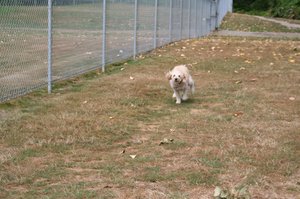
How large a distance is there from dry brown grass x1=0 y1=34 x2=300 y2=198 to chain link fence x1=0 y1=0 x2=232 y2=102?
0.33 m

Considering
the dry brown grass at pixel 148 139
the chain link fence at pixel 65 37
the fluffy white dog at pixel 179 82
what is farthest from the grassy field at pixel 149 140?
the chain link fence at pixel 65 37

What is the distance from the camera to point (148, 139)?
5633 millimetres

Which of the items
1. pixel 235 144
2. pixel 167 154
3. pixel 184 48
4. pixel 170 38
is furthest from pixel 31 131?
pixel 170 38

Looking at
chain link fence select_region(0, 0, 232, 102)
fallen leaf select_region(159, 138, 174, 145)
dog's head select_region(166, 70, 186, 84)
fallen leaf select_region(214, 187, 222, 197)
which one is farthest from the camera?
dog's head select_region(166, 70, 186, 84)

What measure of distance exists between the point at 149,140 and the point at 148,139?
41 mm

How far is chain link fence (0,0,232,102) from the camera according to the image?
7.15 m

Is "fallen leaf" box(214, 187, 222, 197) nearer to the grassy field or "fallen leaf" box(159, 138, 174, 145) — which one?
the grassy field

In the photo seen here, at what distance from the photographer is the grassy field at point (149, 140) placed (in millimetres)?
4227

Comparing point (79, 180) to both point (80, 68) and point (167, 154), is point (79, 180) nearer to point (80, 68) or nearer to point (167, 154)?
point (167, 154)

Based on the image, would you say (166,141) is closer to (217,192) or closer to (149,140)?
(149,140)

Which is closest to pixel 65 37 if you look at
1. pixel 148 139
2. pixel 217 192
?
pixel 148 139

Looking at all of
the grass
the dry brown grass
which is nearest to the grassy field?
the dry brown grass

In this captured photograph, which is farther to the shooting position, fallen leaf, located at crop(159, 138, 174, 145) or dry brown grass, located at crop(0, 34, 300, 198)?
fallen leaf, located at crop(159, 138, 174, 145)

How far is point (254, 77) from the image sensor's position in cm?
1038
